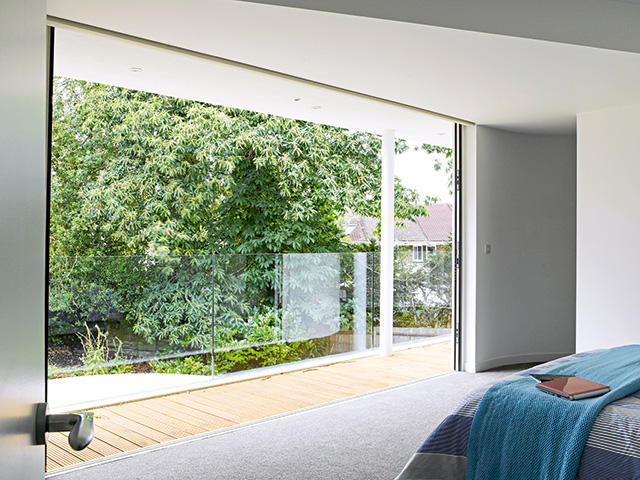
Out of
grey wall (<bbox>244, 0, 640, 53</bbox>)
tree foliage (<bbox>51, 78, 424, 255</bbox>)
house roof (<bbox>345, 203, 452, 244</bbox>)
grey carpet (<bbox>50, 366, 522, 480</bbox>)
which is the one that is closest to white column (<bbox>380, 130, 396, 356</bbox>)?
grey carpet (<bbox>50, 366, 522, 480</bbox>)

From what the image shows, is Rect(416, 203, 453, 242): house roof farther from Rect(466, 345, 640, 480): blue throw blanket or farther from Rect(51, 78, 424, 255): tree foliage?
Rect(466, 345, 640, 480): blue throw blanket

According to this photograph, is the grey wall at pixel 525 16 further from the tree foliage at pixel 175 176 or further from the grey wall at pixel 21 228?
the tree foliage at pixel 175 176

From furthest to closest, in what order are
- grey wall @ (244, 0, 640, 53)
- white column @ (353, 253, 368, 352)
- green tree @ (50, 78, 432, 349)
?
green tree @ (50, 78, 432, 349) < white column @ (353, 253, 368, 352) < grey wall @ (244, 0, 640, 53)

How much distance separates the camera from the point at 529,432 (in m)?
2.23

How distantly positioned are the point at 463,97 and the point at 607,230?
67.6 inches

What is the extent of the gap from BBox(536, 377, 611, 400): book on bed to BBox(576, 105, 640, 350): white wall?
2.68 meters

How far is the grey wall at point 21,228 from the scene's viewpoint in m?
0.52

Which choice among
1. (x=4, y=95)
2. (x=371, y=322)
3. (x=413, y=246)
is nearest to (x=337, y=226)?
(x=413, y=246)

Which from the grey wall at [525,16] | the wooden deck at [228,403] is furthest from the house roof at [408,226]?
the grey wall at [525,16]

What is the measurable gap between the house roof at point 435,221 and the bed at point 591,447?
6648 millimetres

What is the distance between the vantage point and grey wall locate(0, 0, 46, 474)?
52 cm

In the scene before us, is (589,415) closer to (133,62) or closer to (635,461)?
(635,461)

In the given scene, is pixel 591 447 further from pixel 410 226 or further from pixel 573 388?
pixel 410 226

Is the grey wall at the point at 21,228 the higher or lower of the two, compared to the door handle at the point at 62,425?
higher
